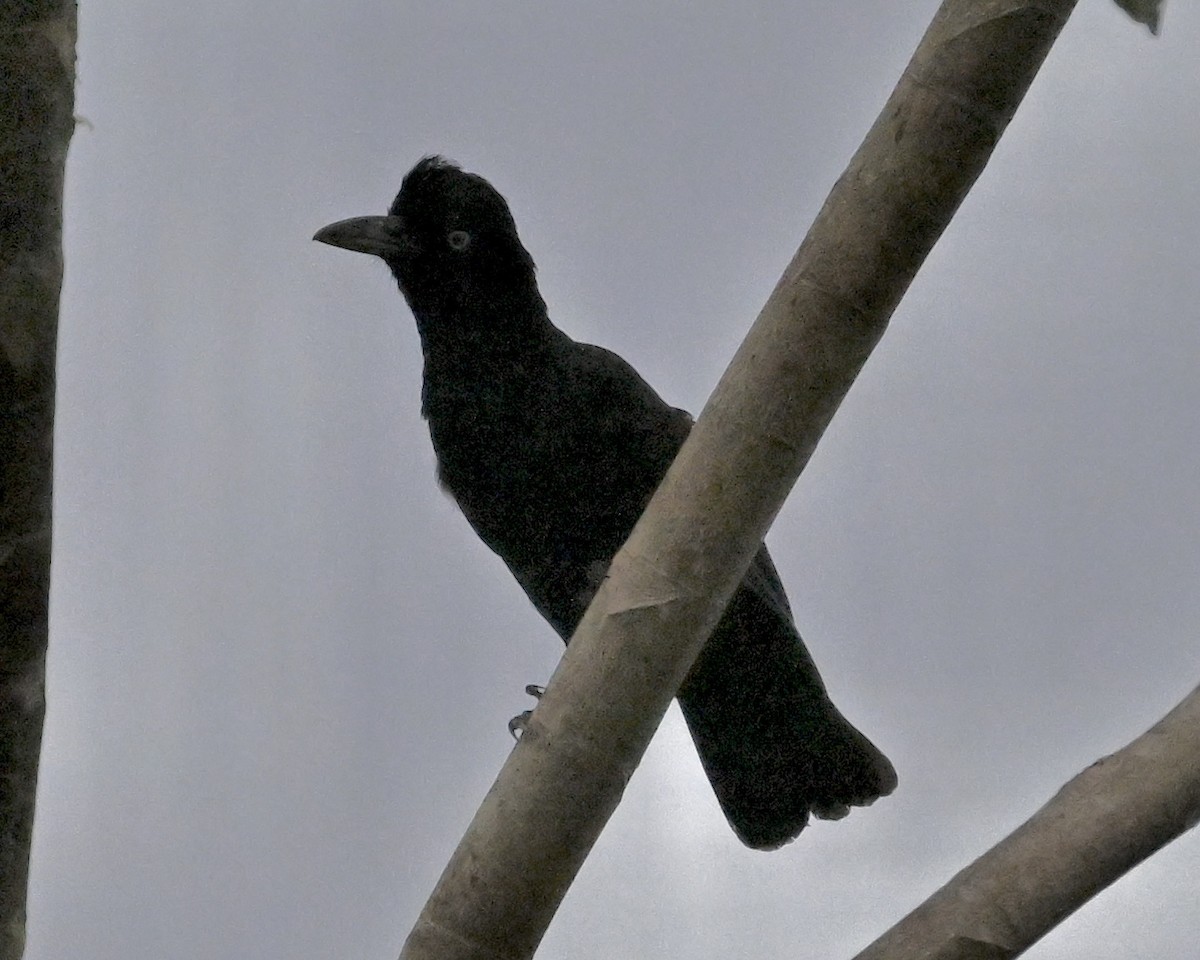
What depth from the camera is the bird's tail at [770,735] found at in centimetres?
441

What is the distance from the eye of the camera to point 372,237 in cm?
493

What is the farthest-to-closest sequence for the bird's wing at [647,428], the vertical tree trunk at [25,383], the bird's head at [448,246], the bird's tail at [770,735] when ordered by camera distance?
the bird's head at [448,246] → the bird's wing at [647,428] → the bird's tail at [770,735] → the vertical tree trunk at [25,383]

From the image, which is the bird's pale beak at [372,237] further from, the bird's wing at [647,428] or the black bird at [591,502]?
the bird's wing at [647,428]

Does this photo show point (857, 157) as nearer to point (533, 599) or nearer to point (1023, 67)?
point (1023, 67)

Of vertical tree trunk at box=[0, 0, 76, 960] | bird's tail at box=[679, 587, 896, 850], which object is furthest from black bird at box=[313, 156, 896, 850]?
vertical tree trunk at box=[0, 0, 76, 960]

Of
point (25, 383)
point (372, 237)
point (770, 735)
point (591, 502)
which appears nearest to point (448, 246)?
point (372, 237)

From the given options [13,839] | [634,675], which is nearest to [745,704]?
[634,675]

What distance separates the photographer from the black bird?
4.50 meters

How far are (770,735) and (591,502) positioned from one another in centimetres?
99

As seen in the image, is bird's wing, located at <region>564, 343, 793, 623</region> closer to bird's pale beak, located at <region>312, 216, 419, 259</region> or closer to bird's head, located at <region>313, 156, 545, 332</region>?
bird's head, located at <region>313, 156, 545, 332</region>

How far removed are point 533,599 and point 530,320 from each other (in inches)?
39.3

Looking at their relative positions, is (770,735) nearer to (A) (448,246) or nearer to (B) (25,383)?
(A) (448,246)

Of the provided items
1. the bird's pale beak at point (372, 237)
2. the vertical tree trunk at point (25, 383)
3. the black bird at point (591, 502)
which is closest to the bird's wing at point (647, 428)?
the black bird at point (591, 502)

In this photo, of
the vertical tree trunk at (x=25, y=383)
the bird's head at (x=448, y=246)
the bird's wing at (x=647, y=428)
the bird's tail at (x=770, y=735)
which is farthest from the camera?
the bird's head at (x=448, y=246)
